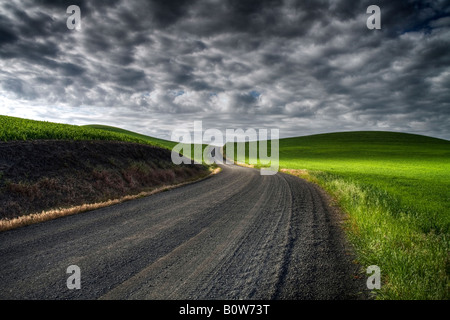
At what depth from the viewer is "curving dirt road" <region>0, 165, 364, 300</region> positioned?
13.3 feet

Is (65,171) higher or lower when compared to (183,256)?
higher

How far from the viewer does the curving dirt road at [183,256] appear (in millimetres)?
4062

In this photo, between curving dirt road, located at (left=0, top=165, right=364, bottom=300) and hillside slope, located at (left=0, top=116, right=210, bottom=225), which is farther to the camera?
hillside slope, located at (left=0, top=116, right=210, bottom=225)

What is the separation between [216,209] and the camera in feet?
32.0

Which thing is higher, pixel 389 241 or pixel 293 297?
pixel 389 241

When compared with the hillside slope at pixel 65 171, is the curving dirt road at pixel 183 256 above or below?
below

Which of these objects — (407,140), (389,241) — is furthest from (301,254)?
(407,140)

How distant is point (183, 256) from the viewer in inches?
213

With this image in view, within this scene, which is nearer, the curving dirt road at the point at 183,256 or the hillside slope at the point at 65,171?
the curving dirt road at the point at 183,256

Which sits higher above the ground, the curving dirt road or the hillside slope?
the hillside slope

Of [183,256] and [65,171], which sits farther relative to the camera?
[65,171]
